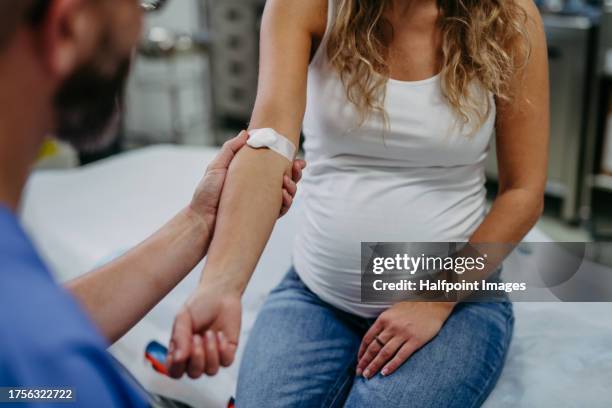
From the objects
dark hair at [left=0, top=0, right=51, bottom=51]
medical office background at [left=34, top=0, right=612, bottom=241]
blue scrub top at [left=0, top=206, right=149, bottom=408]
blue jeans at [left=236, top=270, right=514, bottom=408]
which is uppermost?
dark hair at [left=0, top=0, right=51, bottom=51]

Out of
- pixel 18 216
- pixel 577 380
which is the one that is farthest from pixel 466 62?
pixel 18 216

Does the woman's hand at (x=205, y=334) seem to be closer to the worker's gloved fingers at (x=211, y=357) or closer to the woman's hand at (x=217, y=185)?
the worker's gloved fingers at (x=211, y=357)

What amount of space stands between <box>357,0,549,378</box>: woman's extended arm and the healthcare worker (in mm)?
533

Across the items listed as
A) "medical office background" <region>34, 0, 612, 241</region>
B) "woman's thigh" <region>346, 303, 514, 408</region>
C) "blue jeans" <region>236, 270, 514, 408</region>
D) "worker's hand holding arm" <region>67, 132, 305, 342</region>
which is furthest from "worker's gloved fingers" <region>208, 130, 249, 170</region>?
"medical office background" <region>34, 0, 612, 241</region>

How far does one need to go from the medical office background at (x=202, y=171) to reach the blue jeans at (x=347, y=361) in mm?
76

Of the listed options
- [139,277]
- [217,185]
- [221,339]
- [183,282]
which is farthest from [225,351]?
[183,282]

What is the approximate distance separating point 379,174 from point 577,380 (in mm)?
431

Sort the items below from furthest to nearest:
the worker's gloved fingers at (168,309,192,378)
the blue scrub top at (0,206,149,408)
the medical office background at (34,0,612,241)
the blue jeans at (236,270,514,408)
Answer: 1. the medical office background at (34,0,612,241)
2. the blue jeans at (236,270,514,408)
3. the worker's gloved fingers at (168,309,192,378)
4. the blue scrub top at (0,206,149,408)

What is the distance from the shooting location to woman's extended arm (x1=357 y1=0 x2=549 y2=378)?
1016mm

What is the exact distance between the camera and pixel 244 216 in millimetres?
938

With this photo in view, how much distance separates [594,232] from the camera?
262 cm

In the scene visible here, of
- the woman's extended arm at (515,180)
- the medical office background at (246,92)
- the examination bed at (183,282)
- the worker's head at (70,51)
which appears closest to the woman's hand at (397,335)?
the woman's extended arm at (515,180)

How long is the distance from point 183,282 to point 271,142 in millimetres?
575

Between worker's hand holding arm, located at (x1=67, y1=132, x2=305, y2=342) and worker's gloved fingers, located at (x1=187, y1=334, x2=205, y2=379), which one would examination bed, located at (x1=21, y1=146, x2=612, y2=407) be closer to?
worker's hand holding arm, located at (x1=67, y1=132, x2=305, y2=342)
